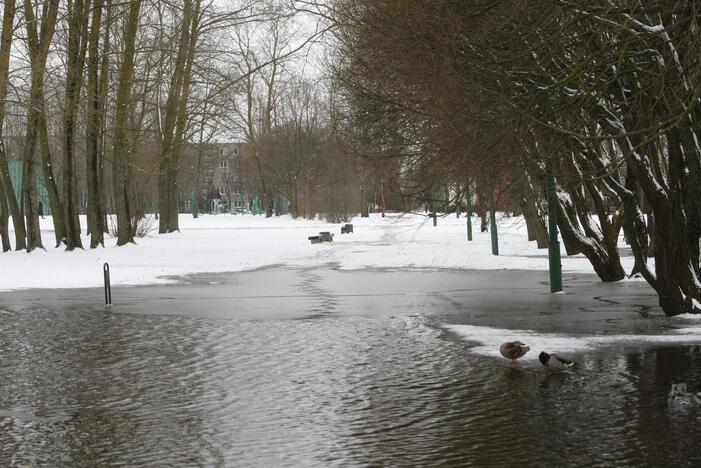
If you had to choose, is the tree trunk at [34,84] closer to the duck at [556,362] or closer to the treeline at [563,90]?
the treeline at [563,90]

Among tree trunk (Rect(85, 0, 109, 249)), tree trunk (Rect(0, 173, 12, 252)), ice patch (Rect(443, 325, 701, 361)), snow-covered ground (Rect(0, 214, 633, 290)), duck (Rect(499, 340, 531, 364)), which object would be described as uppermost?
tree trunk (Rect(85, 0, 109, 249))

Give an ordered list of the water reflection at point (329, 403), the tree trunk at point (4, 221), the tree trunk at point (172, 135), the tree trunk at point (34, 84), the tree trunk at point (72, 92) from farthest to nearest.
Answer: the tree trunk at point (172, 135) → the tree trunk at point (4, 221) → the tree trunk at point (72, 92) → the tree trunk at point (34, 84) → the water reflection at point (329, 403)

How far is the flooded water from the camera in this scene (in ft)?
25.5

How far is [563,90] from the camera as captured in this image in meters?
13.3

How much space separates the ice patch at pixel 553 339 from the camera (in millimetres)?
12936

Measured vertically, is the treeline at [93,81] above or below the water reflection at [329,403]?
above

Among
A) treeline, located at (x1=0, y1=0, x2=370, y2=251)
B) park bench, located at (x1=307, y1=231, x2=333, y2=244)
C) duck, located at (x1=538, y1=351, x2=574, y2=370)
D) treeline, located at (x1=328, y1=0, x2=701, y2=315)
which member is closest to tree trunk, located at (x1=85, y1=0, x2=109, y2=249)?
treeline, located at (x1=0, y1=0, x2=370, y2=251)

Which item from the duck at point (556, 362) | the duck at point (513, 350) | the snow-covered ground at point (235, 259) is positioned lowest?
the duck at point (556, 362)

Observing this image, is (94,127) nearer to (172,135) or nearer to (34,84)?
(34,84)

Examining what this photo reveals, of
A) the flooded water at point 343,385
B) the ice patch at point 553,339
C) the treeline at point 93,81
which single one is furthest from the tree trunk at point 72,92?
the ice patch at point 553,339

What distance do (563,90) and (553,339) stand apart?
3234 mm

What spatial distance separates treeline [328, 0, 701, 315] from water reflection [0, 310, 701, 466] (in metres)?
2.51

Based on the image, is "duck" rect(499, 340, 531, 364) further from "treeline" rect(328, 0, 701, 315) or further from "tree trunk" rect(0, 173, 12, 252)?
"tree trunk" rect(0, 173, 12, 252)

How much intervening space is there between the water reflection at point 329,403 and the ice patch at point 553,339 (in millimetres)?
372
